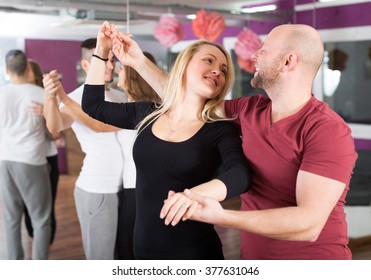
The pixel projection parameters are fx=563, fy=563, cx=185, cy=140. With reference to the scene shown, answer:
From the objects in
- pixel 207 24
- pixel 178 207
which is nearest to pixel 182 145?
pixel 178 207

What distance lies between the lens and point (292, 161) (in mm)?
1276

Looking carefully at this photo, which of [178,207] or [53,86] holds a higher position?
[53,86]

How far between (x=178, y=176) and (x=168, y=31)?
1.29 m

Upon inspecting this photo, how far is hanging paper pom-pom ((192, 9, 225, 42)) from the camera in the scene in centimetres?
261

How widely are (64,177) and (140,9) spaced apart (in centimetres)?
77

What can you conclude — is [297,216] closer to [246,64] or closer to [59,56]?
[59,56]

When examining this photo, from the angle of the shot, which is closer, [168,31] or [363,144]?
[168,31]

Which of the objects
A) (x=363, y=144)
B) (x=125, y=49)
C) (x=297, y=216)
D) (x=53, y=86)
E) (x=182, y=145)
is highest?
(x=125, y=49)

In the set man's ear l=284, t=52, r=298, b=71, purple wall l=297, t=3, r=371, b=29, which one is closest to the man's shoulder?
man's ear l=284, t=52, r=298, b=71

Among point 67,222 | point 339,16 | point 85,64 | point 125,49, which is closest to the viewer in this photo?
point 125,49

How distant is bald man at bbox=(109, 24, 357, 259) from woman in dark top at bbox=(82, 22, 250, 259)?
7cm

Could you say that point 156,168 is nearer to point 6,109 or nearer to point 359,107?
point 6,109

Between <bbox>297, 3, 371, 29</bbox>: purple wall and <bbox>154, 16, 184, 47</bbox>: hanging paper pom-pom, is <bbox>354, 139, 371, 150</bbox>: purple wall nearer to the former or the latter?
<bbox>297, 3, 371, 29</bbox>: purple wall
